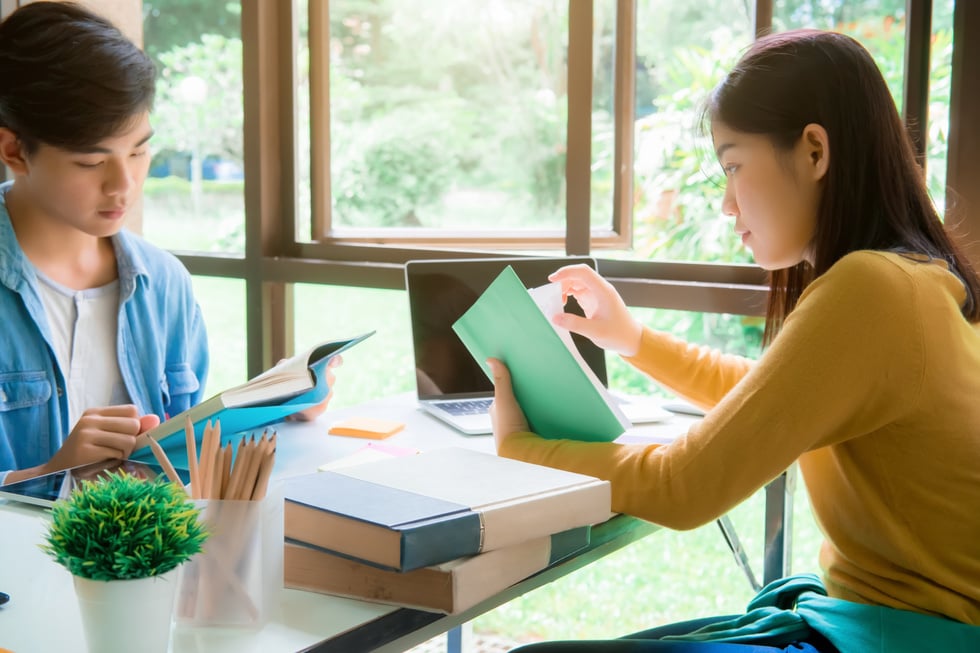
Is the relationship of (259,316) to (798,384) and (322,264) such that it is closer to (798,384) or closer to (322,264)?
(322,264)

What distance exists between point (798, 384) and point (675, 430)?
598 mm

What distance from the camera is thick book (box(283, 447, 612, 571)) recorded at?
0.86 meters

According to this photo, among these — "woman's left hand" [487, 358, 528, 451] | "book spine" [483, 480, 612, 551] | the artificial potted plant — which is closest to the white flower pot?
the artificial potted plant

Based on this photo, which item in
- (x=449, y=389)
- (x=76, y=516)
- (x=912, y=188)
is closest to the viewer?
(x=76, y=516)

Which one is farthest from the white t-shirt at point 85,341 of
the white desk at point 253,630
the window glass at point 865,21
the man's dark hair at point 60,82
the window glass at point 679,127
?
the window glass at point 865,21

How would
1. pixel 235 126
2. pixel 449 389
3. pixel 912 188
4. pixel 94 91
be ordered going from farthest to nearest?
1. pixel 235 126
2. pixel 449 389
3. pixel 94 91
4. pixel 912 188

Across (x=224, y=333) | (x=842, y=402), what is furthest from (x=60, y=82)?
(x=224, y=333)

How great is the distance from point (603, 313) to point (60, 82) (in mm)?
931

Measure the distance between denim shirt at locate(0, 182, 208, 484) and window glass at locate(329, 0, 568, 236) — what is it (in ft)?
3.48

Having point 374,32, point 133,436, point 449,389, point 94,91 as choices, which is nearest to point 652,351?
point 449,389

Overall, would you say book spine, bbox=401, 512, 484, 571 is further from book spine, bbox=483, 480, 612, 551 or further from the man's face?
the man's face

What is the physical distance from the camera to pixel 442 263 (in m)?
1.85

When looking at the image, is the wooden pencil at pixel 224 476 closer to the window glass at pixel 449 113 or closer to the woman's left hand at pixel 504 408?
the woman's left hand at pixel 504 408

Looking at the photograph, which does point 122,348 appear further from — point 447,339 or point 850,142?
point 850,142
